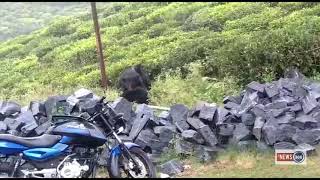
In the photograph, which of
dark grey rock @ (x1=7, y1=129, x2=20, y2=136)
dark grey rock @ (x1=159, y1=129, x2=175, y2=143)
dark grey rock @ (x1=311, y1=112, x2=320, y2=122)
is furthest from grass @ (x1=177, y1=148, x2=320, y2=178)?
dark grey rock @ (x1=7, y1=129, x2=20, y2=136)

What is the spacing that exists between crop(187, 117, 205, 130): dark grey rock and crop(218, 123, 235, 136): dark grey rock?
26 centimetres

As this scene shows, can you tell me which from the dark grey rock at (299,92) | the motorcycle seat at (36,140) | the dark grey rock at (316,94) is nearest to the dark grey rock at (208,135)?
the dark grey rock at (299,92)

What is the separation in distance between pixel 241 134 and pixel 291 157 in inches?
30.2

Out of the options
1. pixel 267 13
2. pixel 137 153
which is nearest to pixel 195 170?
pixel 137 153

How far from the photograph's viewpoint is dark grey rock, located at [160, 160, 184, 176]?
6688 mm

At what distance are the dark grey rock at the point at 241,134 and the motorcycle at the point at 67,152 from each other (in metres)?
1.78

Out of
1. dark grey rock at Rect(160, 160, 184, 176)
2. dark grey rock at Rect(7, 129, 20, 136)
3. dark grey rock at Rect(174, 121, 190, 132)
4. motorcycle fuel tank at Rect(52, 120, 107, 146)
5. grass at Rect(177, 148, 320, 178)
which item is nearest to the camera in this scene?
motorcycle fuel tank at Rect(52, 120, 107, 146)

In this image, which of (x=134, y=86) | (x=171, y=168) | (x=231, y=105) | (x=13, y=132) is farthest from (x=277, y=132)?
(x=134, y=86)

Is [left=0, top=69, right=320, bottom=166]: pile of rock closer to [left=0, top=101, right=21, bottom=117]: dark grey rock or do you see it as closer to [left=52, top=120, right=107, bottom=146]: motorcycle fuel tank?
[left=0, top=101, right=21, bottom=117]: dark grey rock

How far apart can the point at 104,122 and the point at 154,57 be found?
861 cm

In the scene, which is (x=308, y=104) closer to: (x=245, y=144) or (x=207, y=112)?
(x=245, y=144)

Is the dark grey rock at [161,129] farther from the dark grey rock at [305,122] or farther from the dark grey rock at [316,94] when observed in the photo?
the dark grey rock at [316,94]

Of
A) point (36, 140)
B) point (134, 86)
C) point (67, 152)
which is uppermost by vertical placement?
point (36, 140)

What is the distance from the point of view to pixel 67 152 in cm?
572
